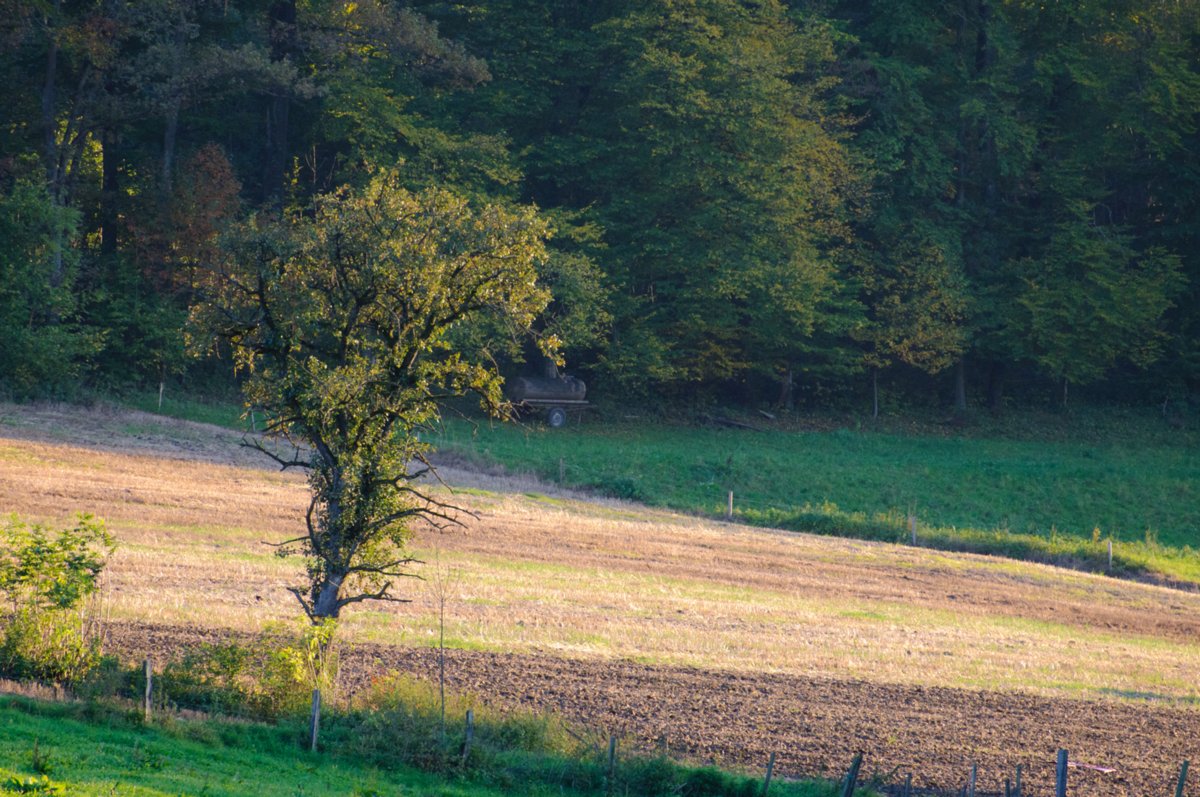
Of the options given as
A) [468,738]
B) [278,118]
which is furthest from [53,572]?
[278,118]

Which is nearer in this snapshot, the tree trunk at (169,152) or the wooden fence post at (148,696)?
the wooden fence post at (148,696)

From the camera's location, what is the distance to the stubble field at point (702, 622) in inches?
641

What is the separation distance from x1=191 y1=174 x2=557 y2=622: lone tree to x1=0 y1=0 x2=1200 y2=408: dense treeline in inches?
1219

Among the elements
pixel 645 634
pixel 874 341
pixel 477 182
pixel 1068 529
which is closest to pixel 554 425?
pixel 477 182

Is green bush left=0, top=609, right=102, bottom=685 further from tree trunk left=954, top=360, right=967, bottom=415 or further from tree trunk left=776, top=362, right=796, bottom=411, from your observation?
tree trunk left=954, top=360, right=967, bottom=415

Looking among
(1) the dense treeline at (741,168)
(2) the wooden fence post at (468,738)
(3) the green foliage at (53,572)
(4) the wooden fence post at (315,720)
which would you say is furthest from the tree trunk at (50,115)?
(2) the wooden fence post at (468,738)

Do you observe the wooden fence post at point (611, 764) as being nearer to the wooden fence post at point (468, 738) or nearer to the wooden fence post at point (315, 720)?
the wooden fence post at point (468, 738)

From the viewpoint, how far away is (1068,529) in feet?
140

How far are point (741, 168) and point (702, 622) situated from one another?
35611 mm

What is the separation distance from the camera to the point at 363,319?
1590 cm

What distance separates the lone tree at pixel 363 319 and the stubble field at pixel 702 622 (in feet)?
5.00

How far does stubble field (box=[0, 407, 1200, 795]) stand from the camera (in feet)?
53.4

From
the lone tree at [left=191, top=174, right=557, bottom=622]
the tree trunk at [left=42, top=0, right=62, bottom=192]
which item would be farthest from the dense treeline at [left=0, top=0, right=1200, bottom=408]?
the lone tree at [left=191, top=174, right=557, bottom=622]

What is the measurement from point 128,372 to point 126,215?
6.03 m
